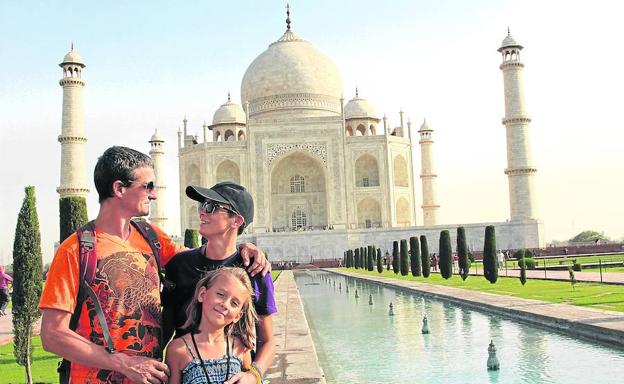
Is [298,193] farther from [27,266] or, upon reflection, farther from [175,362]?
[175,362]

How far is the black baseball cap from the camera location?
190cm

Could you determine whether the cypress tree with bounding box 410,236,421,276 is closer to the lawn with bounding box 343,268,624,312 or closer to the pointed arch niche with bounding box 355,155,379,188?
the lawn with bounding box 343,268,624,312

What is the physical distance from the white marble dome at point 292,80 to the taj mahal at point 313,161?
0.06m

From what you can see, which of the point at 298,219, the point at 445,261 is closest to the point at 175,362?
the point at 445,261

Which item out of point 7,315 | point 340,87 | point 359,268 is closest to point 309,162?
point 340,87

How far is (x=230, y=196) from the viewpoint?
1.95 m

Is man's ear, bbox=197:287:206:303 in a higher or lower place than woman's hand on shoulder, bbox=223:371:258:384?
higher

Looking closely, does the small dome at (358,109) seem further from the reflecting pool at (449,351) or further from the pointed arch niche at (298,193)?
the reflecting pool at (449,351)

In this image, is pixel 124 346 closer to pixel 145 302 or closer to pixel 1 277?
pixel 145 302

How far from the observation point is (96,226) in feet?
5.83

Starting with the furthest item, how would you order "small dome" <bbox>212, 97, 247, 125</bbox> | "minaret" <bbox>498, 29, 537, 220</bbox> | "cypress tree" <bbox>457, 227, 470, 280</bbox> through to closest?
"small dome" <bbox>212, 97, 247, 125</bbox>
"minaret" <bbox>498, 29, 537, 220</bbox>
"cypress tree" <bbox>457, 227, 470, 280</bbox>

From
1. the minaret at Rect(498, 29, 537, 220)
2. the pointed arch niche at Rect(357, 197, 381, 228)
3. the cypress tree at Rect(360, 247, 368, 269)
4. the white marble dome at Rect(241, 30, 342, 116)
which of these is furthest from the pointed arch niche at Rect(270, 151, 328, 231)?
the minaret at Rect(498, 29, 537, 220)

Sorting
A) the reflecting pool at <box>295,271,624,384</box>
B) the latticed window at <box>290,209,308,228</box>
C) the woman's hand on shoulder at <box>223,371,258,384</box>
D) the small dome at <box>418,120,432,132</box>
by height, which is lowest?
the reflecting pool at <box>295,271,624,384</box>

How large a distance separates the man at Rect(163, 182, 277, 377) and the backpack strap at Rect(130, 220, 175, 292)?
2cm
